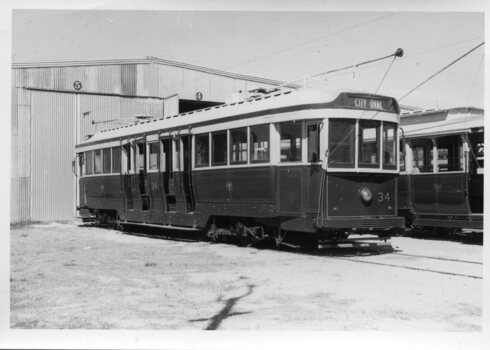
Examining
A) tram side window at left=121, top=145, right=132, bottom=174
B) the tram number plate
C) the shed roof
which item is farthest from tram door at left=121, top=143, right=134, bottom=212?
the tram number plate

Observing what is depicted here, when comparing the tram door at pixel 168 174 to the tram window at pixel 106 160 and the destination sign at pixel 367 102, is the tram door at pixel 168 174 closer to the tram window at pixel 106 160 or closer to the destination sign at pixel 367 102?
the tram window at pixel 106 160

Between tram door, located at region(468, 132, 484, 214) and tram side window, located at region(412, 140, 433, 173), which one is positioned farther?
tram side window, located at region(412, 140, 433, 173)

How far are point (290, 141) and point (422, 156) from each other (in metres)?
5.50

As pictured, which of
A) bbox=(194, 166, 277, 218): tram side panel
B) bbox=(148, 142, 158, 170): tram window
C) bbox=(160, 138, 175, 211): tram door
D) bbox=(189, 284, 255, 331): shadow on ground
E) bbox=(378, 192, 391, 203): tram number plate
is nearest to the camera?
bbox=(189, 284, 255, 331): shadow on ground

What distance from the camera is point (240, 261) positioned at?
11.3 m

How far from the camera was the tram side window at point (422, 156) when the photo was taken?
51.2 feet

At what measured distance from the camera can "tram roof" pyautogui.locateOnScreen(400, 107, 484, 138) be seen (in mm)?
14555

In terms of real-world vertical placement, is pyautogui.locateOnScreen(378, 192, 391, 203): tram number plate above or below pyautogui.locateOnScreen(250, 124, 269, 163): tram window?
below

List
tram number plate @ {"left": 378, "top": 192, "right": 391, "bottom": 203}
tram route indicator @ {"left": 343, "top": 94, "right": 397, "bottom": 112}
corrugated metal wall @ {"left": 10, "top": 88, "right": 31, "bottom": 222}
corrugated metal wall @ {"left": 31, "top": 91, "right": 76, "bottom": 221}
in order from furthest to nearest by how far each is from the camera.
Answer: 1. corrugated metal wall @ {"left": 31, "top": 91, "right": 76, "bottom": 221}
2. corrugated metal wall @ {"left": 10, "top": 88, "right": 31, "bottom": 222}
3. tram number plate @ {"left": 378, "top": 192, "right": 391, "bottom": 203}
4. tram route indicator @ {"left": 343, "top": 94, "right": 397, "bottom": 112}

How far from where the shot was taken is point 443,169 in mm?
15109

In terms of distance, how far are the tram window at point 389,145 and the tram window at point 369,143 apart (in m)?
0.21

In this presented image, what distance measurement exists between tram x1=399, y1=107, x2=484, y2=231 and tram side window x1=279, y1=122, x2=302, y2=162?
4.40 metres

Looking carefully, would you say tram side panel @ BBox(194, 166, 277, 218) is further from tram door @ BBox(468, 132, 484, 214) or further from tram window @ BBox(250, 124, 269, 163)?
tram door @ BBox(468, 132, 484, 214)

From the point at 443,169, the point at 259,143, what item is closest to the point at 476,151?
the point at 443,169
